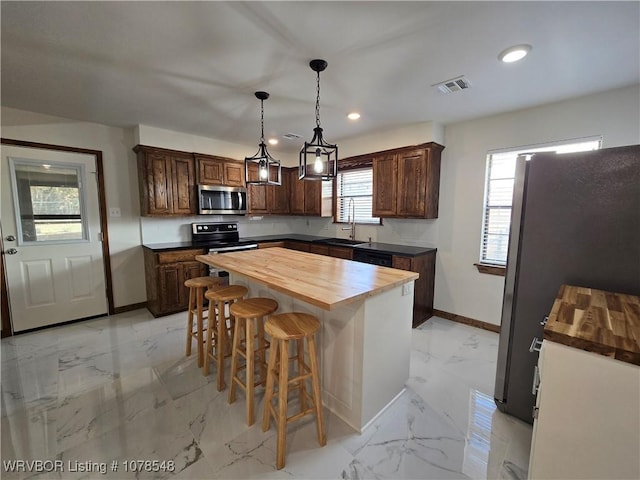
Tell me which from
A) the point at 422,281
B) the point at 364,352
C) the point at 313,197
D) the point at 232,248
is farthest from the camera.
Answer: the point at 313,197

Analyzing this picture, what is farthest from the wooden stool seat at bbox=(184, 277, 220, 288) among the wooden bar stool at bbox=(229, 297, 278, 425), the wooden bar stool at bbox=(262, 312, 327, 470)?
the wooden bar stool at bbox=(262, 312, 327, 470)

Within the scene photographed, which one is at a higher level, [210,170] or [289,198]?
[210,170]

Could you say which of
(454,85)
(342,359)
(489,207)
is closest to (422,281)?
(489,207)

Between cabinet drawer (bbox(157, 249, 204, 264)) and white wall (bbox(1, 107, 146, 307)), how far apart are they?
0.75 meters

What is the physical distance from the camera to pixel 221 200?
4.25 m

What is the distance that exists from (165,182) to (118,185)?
636mm

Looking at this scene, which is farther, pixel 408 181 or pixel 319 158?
pixel 408 181

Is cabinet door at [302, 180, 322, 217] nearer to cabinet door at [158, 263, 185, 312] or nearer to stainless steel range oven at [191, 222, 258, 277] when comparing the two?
A: stainless steel range oven at [191, 222, 258, 277]

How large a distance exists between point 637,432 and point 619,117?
9.52 feet

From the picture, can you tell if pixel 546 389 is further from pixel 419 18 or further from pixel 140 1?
pixel 140 1

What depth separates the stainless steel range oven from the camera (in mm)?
3914

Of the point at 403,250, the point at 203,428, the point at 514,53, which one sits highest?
the point at 514,53

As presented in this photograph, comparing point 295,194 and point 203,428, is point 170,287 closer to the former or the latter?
point 203,428

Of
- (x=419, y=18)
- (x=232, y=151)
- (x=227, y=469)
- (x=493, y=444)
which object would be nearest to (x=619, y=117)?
(x=419, y=18)
